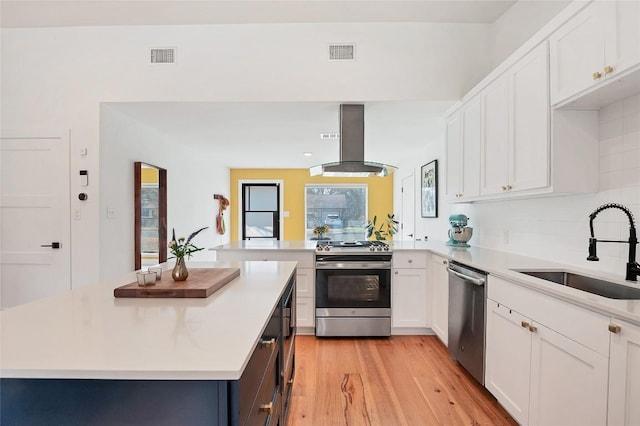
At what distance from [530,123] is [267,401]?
2.13 metres

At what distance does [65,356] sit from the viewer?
80 cm

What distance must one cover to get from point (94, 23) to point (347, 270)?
334cm

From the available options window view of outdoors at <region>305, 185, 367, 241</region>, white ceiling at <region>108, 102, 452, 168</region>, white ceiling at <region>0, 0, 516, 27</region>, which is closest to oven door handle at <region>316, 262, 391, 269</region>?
white ceiling at <region>108, 102, 452, 168</region>

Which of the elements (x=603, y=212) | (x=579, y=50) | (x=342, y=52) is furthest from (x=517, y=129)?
(x=342, y=52)

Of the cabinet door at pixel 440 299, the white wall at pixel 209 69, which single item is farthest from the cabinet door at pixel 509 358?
the white wall at pixel 209 69

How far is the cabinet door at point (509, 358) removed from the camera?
5.70ft

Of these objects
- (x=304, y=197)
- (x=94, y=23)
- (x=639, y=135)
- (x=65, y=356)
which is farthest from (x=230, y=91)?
(x=304, y=197)

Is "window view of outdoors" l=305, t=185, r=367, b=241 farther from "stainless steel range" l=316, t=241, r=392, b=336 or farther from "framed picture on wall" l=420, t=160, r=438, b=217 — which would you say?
"stainless steel range" l=316, t=241, r=392, b=336

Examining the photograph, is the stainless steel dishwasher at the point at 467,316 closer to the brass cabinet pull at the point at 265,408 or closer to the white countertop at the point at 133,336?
the white countertop at the point at 133,336

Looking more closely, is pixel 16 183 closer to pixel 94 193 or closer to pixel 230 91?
pixel 94 193

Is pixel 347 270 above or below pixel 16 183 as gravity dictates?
below

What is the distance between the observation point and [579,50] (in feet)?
5.38

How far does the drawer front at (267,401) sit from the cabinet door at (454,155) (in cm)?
241

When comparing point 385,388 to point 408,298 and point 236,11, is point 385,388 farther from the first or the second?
point 236,11
